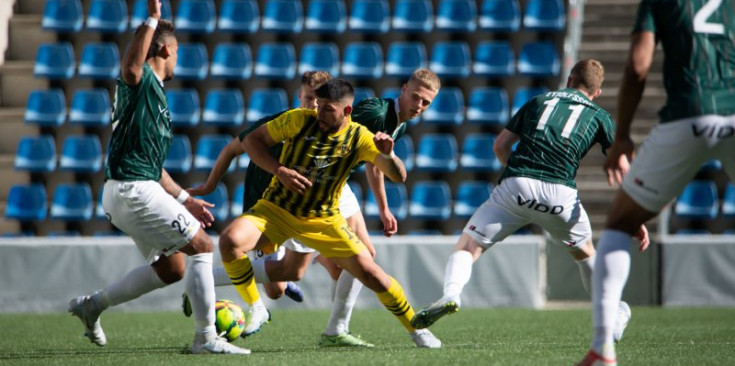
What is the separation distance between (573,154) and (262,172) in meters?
2.18

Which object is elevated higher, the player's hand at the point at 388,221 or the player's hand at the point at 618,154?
the player's hand at the point at 618,154

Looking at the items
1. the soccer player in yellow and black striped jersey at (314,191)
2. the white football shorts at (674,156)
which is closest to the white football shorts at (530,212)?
the soccer player in yellow and black striped jersey at (314,191)

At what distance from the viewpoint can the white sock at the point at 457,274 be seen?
5.55 m

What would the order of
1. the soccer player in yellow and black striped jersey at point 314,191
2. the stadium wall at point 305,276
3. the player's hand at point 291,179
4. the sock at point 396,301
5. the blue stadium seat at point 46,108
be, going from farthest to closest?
the blue stadium seat at point 46,108 < the stadium wall at point 305,276 < the sock at point 396,301 < the soccer player in yellow and black striped jersey at point 314,191 < the player's hand at point 291,179

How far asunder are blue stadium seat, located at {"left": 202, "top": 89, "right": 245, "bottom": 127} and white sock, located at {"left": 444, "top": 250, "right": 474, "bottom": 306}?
7.42 meters

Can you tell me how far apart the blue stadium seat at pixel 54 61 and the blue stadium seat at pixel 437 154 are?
5.11 meters

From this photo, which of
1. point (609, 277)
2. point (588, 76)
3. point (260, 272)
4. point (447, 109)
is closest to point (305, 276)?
point (260, 272)

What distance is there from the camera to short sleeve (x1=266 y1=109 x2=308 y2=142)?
555 cm

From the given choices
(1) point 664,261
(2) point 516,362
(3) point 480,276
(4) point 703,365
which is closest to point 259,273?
(2) point 516,362

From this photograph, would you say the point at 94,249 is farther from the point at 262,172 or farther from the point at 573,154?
the point at 573,154

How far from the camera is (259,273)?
7000mm

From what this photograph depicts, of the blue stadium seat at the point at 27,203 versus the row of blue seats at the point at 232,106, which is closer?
the blue stadium seat at the point at 27,203

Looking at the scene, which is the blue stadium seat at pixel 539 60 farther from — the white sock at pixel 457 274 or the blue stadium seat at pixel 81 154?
the white sock at pixel 457 274

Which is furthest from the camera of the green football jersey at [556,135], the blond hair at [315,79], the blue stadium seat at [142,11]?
the blue stadium seat at [142,11]
